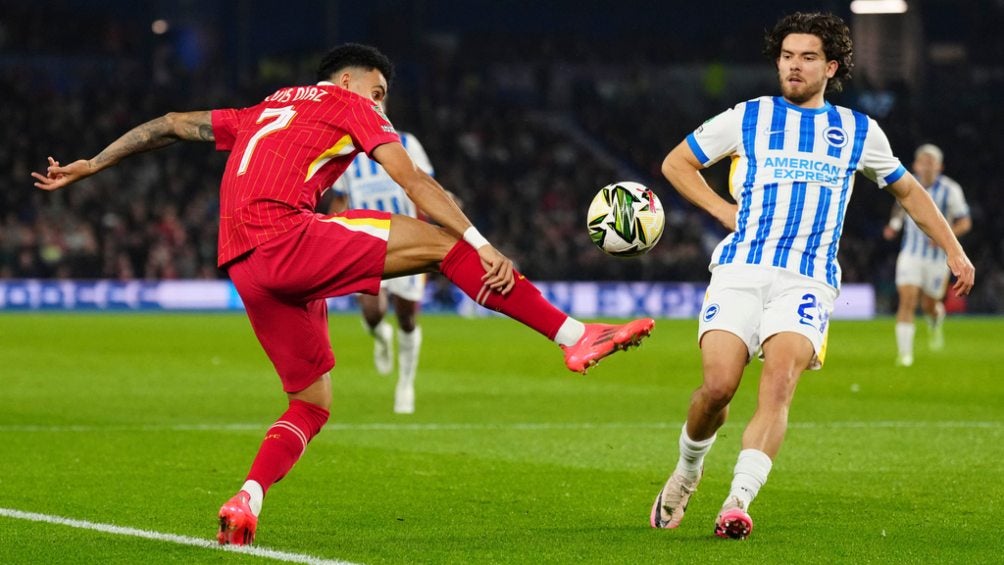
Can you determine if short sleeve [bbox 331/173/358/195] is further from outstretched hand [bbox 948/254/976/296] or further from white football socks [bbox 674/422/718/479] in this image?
outstretched hand [bbox 948/254/976/296]

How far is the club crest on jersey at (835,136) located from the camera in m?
6.41

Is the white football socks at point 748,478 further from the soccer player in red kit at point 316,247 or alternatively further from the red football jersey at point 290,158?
the red football jersey at point 290,158

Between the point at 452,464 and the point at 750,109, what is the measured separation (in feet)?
10.8

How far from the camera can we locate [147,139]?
21.1ft

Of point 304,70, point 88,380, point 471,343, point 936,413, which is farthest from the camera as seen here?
point 304,70

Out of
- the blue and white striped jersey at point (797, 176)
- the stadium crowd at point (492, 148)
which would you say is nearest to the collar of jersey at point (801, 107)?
the blue and white striped jersey at point (797, 176)

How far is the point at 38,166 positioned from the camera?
113ft

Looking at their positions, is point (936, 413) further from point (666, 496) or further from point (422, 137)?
point (422, 137)

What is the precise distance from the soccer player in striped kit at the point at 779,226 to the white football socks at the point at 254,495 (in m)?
1.72

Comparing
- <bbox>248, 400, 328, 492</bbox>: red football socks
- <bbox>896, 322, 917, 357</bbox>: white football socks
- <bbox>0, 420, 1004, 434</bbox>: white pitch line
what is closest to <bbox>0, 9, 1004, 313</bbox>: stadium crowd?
<bbox>896, 322, 917, 357</bbox>: white football socks

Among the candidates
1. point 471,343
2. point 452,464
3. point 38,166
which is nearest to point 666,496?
point 452,464

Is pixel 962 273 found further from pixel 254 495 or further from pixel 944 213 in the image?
pixel 944 213

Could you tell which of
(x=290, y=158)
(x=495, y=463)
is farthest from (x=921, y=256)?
(x=290, y=158)

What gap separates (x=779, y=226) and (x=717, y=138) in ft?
1.65
